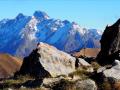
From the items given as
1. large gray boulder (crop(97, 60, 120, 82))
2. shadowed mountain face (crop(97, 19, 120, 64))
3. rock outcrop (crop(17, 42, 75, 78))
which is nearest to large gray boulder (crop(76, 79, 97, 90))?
large gray boulder (crop(97, 60, 120, 82))

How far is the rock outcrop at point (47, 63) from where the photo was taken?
30609 millimetres

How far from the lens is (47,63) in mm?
31172

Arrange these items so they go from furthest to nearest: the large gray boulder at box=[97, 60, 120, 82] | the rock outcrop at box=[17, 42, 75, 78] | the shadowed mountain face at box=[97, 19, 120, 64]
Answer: the shadowed mountain face at box=[97, 19, 120, 64] → the rock outcrop at box=[17, 42, 75, 78] → the large gray boulder at box=[97, 60, 120, 82]

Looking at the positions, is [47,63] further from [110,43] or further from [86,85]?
[110,43]

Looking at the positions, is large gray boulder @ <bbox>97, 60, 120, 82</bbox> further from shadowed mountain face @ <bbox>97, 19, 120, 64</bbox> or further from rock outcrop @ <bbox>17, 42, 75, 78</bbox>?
shadowed mountain face @ <bbox>97, 19, 120, 64</bbox>

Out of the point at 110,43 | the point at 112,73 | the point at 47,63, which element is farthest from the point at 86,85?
the point at 110,43

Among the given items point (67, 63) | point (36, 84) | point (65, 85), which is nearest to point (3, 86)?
point (36, 84)

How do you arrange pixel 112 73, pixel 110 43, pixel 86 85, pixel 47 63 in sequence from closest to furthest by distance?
1. pixel 86 85
2. pixel 112 73
3. pixel 47 63
4. pixel 110 43

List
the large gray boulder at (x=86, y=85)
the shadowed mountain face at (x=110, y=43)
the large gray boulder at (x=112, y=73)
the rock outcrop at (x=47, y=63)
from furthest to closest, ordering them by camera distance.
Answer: the shadowed mountain face at (x=110, y=43) < the rock outcrop at (x=47, y=63) < the large gray boulder at (x=112, y=73) < the large gray boulder at (x=86, y=85)

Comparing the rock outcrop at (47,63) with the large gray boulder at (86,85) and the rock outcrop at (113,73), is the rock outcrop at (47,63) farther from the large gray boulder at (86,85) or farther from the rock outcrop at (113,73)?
the rock outcrop at (113,73)

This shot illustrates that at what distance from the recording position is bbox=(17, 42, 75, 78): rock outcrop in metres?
30.6

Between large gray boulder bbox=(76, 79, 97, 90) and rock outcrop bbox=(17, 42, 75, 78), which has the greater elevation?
rock outcrop bbox=(17, 42, 75, 78)

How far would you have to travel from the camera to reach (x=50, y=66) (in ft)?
102

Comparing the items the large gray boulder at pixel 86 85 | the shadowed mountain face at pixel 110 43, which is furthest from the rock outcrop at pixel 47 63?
the shadowed mountain face at pixel 110 43
